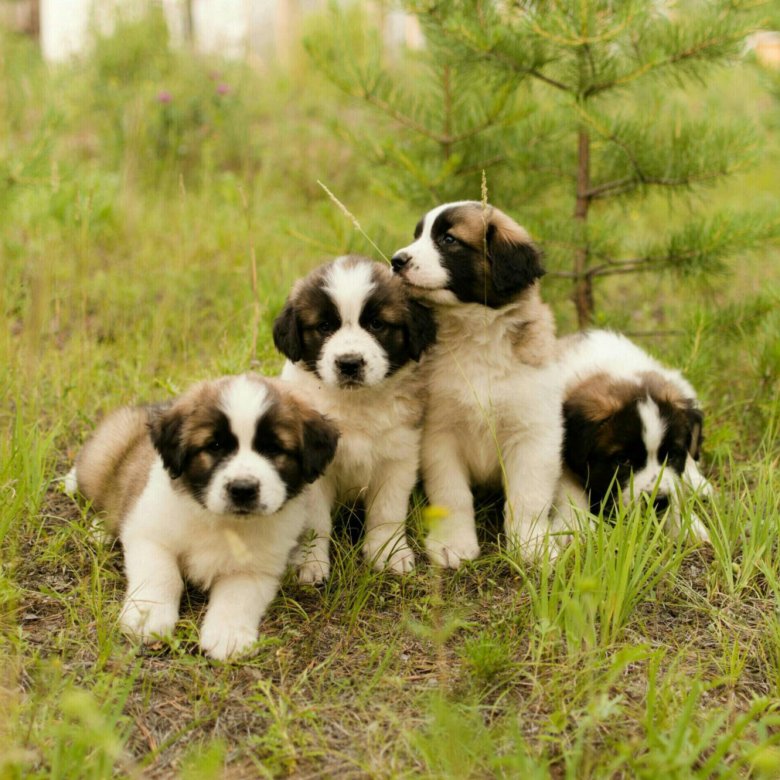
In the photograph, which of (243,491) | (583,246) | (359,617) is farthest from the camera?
(583,246)

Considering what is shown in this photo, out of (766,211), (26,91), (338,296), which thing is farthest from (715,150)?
(26,91)

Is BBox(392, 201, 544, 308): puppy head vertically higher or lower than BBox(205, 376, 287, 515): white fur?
higher

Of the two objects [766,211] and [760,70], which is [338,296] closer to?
[766,211]

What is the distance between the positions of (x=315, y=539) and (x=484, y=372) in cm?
94

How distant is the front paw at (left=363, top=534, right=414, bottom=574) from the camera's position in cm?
340

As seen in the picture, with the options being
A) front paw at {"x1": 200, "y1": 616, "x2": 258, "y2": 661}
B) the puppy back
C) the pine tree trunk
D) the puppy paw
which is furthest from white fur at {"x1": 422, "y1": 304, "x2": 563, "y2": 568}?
the pine tree trunk

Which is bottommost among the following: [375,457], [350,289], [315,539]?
[315,539]

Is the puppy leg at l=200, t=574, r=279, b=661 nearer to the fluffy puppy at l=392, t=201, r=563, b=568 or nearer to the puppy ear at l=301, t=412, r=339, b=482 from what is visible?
the puppy ear at l=301, t=412, r=339, b=482

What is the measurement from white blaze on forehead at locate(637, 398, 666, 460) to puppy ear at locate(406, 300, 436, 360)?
3.02 feet

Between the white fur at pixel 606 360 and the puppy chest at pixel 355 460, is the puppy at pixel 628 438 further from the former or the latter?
the puppy chest at pixel 355 460

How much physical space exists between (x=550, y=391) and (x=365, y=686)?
1.43m

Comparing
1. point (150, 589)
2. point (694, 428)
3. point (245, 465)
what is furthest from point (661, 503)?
point (150, 589)

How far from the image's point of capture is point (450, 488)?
368 cm

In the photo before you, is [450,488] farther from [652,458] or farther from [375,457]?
[652,458]
